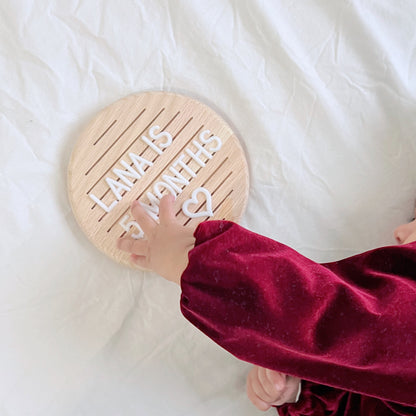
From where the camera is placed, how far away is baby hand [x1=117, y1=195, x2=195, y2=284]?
2.07ft

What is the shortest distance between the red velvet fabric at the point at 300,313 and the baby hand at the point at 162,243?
0.06 metres

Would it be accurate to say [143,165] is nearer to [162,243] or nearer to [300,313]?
[162,243]

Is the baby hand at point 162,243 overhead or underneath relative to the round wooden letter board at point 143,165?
underneath

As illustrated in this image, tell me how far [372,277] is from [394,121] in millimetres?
284

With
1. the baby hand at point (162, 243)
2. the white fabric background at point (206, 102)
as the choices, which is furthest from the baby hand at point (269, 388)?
the baby hand at point (162, 243)

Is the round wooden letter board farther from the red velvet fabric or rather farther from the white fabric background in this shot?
the red velvet fabric

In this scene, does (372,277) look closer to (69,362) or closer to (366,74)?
(366,74)

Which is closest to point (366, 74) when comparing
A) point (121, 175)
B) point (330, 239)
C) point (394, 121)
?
point (394, 121)

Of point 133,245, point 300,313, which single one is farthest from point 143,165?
point 300,313

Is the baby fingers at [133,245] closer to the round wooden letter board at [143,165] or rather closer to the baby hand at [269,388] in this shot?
the round wooden letter board at [143,165]

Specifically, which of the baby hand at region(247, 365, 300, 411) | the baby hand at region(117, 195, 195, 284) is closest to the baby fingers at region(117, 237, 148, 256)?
the baby hand at region(117, 195, 195, 284)

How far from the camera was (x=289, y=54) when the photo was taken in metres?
0.74

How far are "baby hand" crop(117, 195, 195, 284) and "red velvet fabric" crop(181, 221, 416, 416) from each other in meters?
0.06

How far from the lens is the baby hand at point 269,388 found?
2.19 ft
